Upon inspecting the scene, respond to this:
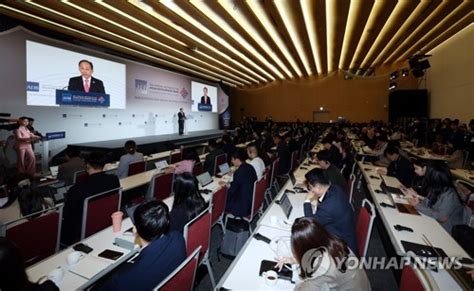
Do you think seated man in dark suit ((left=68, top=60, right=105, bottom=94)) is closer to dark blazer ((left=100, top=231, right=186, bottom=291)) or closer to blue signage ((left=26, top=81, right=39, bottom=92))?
blue signage ((left=26, top=81, right=39, bottom=92))

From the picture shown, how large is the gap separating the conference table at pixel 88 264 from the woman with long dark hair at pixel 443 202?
293 cm

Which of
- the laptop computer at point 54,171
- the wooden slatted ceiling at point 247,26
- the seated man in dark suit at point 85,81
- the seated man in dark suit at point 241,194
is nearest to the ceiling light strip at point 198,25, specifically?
the wooden slatted ceiling at point 247,26

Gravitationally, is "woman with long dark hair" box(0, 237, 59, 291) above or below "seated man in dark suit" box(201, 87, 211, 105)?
below

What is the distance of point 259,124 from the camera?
2086 centimetres

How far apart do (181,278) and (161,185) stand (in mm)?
2718

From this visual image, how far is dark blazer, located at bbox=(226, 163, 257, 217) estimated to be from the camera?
134 inches

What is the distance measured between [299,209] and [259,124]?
18075mm

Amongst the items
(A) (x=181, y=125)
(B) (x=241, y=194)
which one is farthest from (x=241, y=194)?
(A) (x=181, y=125)

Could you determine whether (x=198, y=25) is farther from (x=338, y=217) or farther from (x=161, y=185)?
(x=338, y=217)

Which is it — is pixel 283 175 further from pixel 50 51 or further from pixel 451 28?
pixel 451 28

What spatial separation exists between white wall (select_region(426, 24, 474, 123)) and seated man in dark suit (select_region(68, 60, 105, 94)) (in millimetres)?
13120

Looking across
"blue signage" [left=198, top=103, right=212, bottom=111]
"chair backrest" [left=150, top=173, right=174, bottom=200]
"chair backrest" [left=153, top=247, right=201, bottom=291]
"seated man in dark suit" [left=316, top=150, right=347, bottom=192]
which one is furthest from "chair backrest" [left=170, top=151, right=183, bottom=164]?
"blue signage" [left=198, top=103, right=212, bottom=111]

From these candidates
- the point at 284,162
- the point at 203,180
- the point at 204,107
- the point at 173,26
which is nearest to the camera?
the point at 203,180

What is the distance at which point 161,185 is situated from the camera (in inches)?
158
